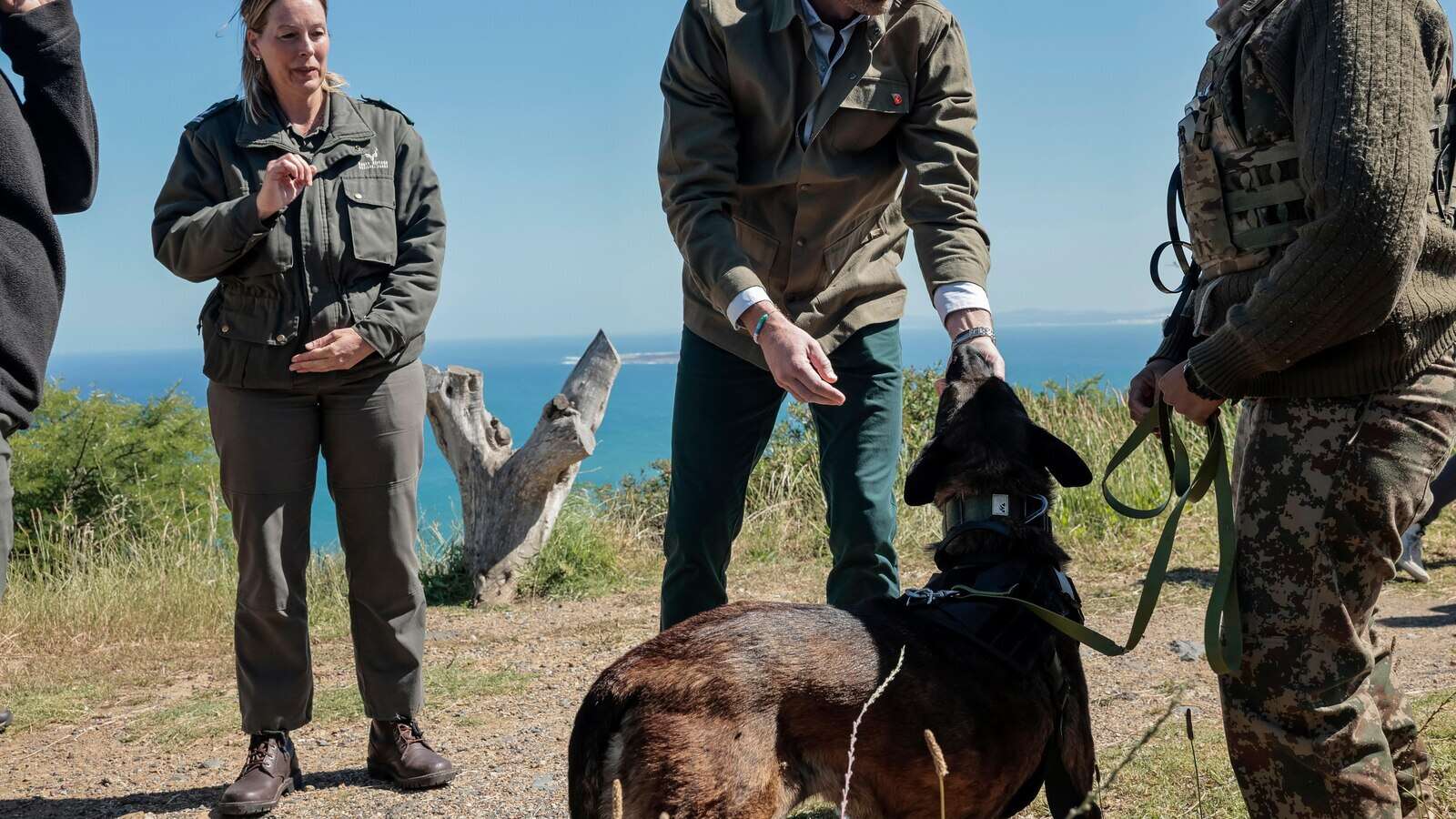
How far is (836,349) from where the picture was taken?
3453 millimetres

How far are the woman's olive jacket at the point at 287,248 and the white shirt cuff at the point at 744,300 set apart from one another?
1359 mm

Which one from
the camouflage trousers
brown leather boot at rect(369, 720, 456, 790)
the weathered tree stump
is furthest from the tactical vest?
the weathered tree stump

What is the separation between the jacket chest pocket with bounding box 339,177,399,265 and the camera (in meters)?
3.82

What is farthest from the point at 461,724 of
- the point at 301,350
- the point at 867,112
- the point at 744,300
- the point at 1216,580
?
the point at 1216,580

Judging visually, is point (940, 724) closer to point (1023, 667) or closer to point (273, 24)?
point (1023, 667)

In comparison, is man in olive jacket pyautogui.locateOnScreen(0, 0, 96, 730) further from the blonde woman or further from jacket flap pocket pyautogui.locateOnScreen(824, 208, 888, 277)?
jacket flap pocket pyautogui.locateOnScreen(824, 208, 888, 277)

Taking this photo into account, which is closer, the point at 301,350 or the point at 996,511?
the point at 996,511

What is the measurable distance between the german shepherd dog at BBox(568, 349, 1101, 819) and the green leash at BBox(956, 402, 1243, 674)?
13cm

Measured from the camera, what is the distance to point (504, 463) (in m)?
7.51

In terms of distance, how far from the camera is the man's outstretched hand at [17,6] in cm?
285

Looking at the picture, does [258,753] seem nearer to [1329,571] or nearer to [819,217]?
[819,217]

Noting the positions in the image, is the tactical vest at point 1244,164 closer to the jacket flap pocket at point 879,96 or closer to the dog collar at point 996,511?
the dog collar at point 996,511

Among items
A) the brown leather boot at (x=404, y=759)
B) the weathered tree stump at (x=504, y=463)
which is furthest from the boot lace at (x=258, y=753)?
the weathered tree stump at (x=504, y=463)

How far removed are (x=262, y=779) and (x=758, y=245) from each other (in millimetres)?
2455
